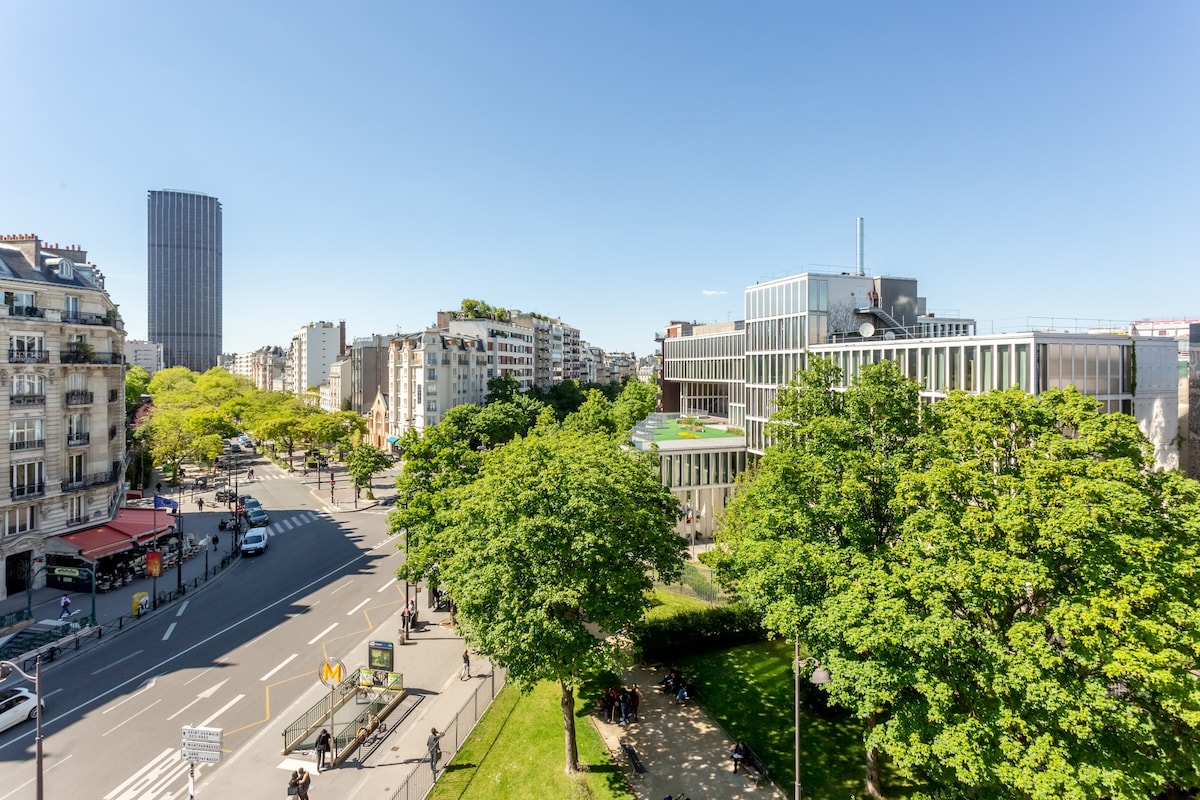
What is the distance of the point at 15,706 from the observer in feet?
80.4

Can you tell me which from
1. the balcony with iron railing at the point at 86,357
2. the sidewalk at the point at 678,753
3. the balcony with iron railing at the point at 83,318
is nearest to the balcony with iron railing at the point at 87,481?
the balcony with iron railing at the point at 86,357

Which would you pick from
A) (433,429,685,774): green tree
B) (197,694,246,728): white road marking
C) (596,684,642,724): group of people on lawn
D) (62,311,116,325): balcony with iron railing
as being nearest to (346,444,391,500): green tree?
(62,311,116,325): balcony with iron railing

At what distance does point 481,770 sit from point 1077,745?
59.0 ft

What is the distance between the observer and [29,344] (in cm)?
3894

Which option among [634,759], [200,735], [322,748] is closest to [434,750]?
[322,748]

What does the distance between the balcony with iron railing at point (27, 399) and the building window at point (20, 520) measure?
6.42 m

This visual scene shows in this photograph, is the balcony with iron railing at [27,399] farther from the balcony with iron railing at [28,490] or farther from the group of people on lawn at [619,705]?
the group of people on lawn at [619,705]

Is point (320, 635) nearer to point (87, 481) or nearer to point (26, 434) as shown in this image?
point (87, 481)

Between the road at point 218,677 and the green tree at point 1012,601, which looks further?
the road at point 218,677

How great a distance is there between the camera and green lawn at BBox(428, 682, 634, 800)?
21000mm

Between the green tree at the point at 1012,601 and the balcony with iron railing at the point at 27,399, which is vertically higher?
the balcony with iron railing at the point at 27,399

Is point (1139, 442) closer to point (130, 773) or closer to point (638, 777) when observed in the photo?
point (638, 777)

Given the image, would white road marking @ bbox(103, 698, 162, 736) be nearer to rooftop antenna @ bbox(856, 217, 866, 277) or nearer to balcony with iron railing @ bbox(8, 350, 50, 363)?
balcony with iron railing @ bbox(8, 350, 50, 363)

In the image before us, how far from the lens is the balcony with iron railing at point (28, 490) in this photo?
1484 inches
